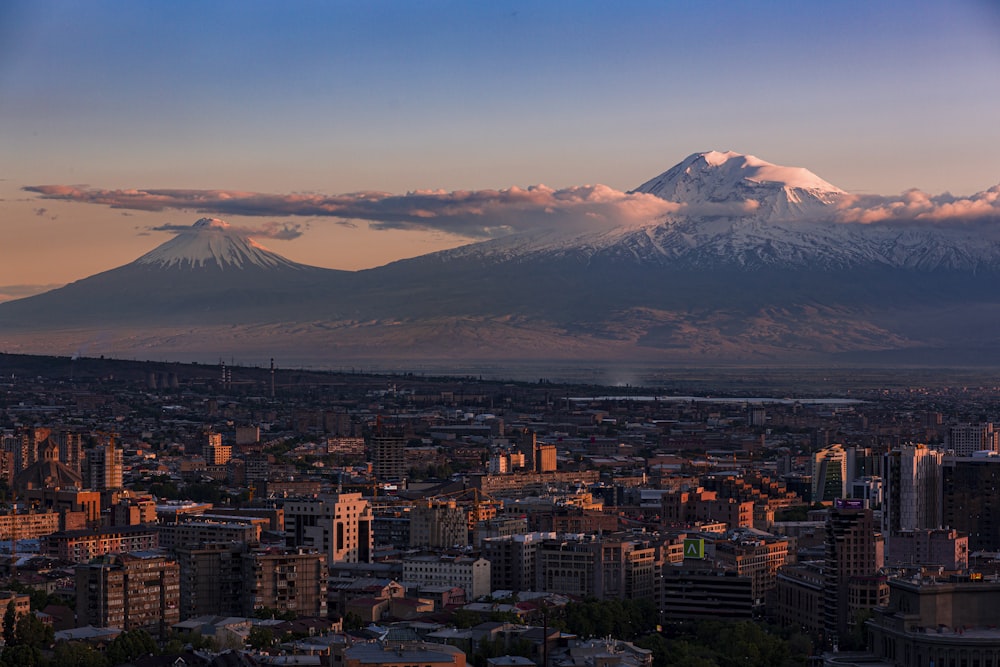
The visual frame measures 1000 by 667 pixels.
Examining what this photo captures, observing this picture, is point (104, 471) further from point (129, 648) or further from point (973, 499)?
point (129, 648)

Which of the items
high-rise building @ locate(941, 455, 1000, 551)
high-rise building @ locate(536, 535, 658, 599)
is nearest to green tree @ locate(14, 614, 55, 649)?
high-rise building @ locate(536, 535, 658, 599)

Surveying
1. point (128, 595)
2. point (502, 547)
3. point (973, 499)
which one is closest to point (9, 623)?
point (128, 595)

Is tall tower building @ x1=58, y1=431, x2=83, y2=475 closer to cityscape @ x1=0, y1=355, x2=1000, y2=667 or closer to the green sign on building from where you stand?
cityscape @ x1=0, y1=355, x2=1000, y2=667

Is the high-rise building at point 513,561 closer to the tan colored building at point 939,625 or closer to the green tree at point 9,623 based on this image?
the green tree at point 9,623

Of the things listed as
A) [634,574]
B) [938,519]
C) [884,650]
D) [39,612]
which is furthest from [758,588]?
[884,650]

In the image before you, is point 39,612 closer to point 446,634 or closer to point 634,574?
point 446,634

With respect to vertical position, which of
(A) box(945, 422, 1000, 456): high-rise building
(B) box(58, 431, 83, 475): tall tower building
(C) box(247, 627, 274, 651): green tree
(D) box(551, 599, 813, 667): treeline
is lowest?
(D) box(551, 599, 813, 667): treeline
